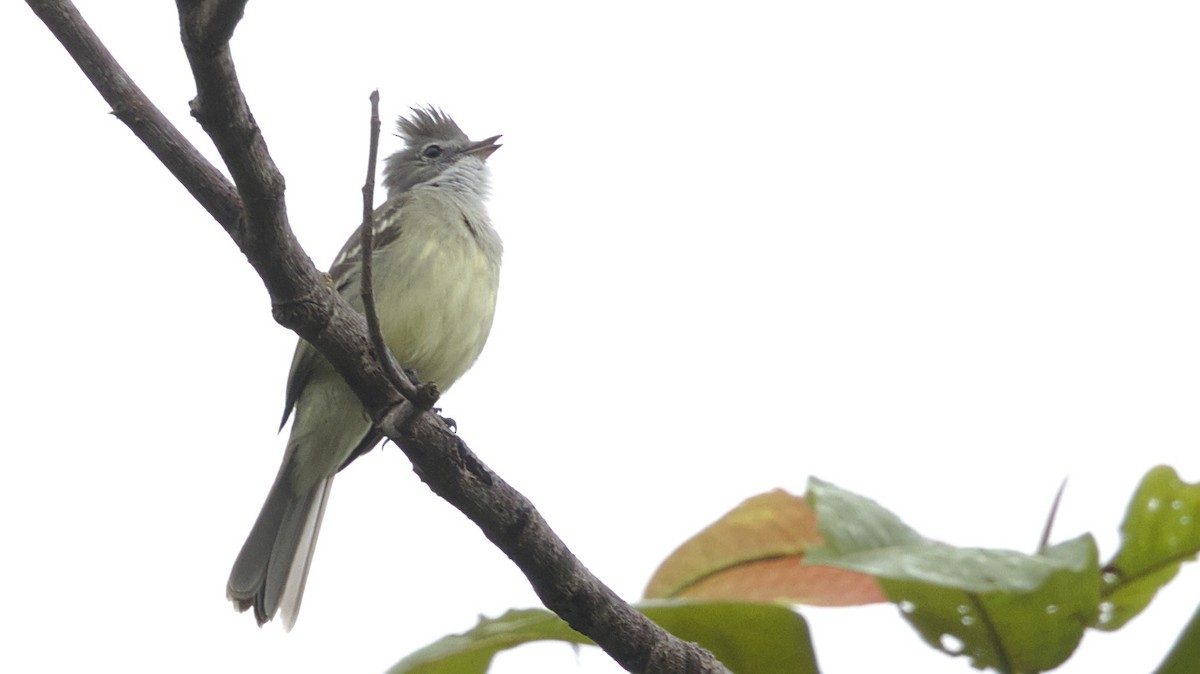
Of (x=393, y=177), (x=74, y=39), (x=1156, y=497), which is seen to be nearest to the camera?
(x=1156, y=497)

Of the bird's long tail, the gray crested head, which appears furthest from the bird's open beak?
the bird's long tail

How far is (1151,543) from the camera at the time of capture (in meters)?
1.97

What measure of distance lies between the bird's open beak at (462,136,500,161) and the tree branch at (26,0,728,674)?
4811 mm

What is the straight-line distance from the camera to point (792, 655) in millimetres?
2146

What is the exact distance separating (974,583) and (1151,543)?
52 centimetres

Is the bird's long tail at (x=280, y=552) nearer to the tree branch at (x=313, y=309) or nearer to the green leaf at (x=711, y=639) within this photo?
the tree branch at (x=313, y=309)

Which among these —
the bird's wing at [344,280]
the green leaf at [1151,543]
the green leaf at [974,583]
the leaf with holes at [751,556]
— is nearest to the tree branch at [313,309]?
the leaf with holes at [751,556]

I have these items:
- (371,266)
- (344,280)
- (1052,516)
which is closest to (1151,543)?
(1052,516)

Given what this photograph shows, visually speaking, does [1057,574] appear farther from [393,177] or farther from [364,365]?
[393,177]

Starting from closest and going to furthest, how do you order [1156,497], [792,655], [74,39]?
[1156,497], [792,655], [74,39]

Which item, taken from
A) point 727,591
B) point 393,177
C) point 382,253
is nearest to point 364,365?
point 727,591

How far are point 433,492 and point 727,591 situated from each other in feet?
3.86

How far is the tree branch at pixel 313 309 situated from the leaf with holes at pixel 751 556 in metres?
0.32

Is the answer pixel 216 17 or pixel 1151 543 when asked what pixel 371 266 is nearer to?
pixel 216 17
